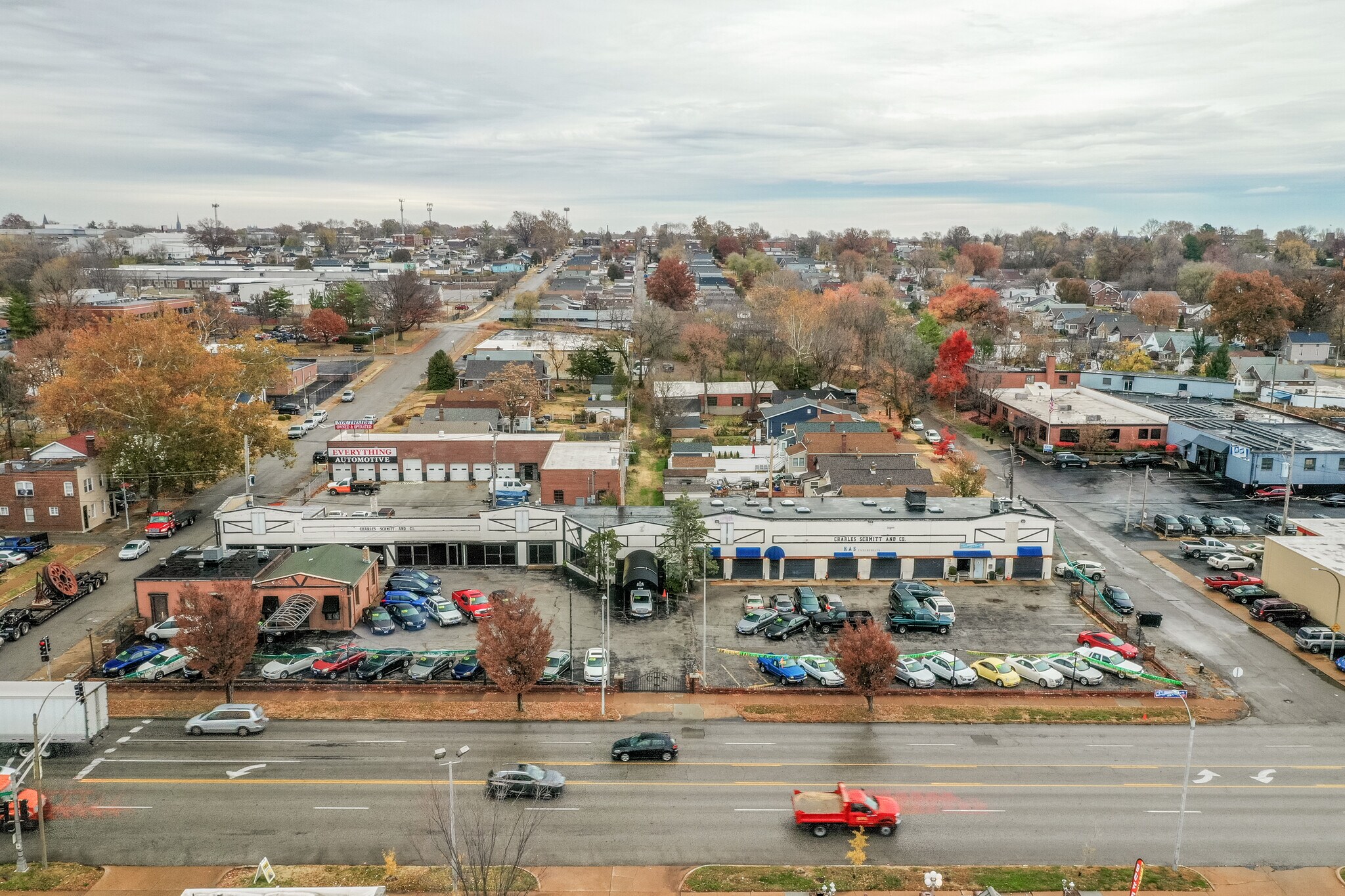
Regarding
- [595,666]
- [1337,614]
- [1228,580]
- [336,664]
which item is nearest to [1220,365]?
[1228,580]

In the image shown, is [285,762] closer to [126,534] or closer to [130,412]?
[126,534]

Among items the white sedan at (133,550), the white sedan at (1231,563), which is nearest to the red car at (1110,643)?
the white sedan at (1231,563)

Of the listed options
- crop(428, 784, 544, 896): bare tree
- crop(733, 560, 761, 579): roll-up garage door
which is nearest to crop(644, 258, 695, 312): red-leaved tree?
crop(733, 560, 761, 579): roll-up garage door

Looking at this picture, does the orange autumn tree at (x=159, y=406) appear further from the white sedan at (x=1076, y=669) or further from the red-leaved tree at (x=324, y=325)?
the red-leaved tree at (x=324, y=325)

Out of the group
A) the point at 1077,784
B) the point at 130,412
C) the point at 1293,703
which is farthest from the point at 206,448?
the point at 1293,703

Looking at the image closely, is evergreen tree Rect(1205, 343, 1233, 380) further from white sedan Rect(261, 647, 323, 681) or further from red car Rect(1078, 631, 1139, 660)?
white sedan Rect(261, 647, 323, 681)

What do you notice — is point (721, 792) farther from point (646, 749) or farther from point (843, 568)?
point (843, 568)
